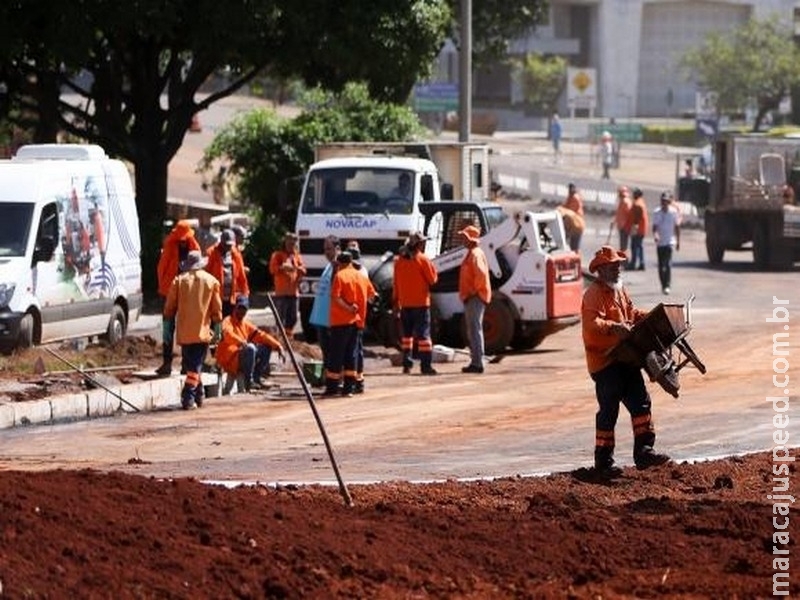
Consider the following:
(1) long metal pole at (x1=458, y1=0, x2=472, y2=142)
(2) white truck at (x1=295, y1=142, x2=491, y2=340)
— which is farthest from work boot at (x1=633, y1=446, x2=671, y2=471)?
(1) long metal pole at (x1=458, y1=0, x2=472, y2=142)

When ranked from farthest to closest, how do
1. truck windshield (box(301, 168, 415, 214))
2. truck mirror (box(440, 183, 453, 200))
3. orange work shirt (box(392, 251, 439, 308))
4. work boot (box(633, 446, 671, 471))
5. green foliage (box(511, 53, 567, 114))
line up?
1. green foliage (box(511, 53, 567, 114))
2. truck mirror (box(440, 183, 453, 200))
3. truck windshield (box(301, 168, 415, 214))
4. orange work shirt (box(392, 251, 439, 308))
5. work boot (box(633, 446, 671, 471))

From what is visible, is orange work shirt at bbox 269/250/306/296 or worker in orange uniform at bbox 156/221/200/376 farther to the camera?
orange work shirt at bbox 269/250/306/296

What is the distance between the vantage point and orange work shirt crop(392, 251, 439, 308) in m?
24.4

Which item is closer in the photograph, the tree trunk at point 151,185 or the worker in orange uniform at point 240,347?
the worker in orange uniform at point 240,347

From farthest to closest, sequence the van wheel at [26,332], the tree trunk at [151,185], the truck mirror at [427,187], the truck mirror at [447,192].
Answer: the tree trunk at [151,185], the truck mirror at [447,192], the truck mirror at [427,187], the van wheel at [26,332]

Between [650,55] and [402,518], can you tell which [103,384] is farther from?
[650,55]

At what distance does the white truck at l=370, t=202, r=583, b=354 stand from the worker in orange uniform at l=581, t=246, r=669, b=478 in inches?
456

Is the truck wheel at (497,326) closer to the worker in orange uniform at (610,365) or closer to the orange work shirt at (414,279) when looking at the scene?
the orange work shirt at (414,279)

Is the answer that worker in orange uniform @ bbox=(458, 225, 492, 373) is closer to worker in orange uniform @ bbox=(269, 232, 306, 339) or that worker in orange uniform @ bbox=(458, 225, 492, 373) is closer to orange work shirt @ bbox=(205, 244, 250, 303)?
orange work shirt @ bbox=(205, 244, 250, 303)

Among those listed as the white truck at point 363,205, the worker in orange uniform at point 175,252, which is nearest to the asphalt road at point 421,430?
the worker in orange uniform at point 175,252

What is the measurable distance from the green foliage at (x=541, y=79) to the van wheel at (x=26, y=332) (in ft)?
249

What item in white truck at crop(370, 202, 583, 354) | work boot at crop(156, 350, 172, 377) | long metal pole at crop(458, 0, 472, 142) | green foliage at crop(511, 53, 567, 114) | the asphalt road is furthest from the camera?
green foliage at crop(511, 53, 567, 114)

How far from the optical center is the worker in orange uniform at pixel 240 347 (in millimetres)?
22109

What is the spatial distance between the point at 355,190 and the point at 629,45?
79814 mm
